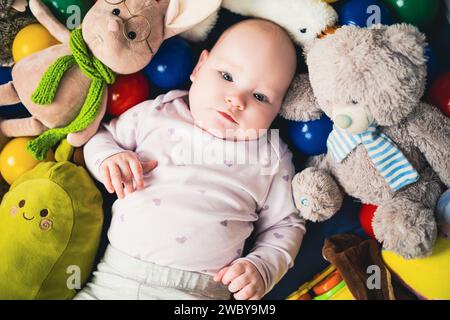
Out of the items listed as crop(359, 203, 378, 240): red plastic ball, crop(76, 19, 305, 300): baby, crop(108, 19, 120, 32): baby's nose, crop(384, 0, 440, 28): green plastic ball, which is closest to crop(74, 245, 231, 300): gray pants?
crop(76, 19, 305, 300): baby

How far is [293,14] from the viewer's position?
3.29ft

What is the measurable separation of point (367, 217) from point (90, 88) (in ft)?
2.24

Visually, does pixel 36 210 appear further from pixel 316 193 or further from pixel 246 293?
pixel 316 193

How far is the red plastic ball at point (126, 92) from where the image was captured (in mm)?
1062

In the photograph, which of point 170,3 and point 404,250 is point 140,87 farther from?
point 404,250

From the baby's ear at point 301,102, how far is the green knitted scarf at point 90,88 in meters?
0.40

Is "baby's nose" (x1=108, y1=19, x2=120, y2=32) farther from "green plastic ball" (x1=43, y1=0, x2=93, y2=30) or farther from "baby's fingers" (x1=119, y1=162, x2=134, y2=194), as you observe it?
"baby's fingers" (x1=119, y1=162, x2=134, y2=194)

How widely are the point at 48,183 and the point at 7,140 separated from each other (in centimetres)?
22

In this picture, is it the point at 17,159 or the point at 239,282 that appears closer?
the point at 239,282

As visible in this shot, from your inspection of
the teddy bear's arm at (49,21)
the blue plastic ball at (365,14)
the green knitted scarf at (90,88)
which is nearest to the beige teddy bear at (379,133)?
the blue plastic ball at (365,14)

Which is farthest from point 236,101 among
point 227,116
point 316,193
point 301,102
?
point 316,193

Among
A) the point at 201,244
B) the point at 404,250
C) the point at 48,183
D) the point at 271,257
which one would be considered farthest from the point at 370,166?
the point at 48,183

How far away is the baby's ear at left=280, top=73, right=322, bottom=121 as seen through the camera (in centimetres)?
103

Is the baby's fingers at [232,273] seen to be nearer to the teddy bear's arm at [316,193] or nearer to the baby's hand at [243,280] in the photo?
the baby's hand at [243,280]
